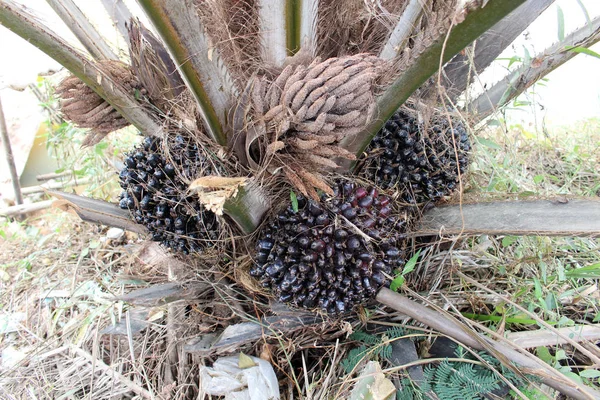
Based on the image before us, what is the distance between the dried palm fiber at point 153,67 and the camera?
3.65ft

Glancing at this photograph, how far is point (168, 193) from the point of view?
1130 millimetres

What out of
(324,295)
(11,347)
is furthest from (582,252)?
(11,347)

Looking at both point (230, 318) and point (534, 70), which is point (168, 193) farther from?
point (534, 70)

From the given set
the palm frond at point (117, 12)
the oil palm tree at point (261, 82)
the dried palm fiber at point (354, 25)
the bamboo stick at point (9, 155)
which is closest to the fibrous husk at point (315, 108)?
the oil palm tree at point (261, 82)

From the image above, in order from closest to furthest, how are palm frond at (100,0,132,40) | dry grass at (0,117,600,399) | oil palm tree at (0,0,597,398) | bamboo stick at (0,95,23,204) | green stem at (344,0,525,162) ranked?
green stem at (344,0,525,162) → oil palm tree at (0,0,597,398) → dry grass at (0,117,600,399) → palm frond at (100,0,132,40) → bamboo stick at (0,95,23,204)

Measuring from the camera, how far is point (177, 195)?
1.13 metres

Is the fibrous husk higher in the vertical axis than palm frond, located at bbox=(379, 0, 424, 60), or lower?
lower

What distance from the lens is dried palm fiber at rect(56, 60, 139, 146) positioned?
1.13m

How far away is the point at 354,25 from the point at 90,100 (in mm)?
791

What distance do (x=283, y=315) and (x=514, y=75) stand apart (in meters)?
1.06

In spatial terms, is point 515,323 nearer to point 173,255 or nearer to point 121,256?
point 173,255

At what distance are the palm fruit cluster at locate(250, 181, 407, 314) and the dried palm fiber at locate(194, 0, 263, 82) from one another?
0.42m

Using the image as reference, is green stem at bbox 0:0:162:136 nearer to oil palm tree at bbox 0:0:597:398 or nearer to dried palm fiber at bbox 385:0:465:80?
oil palm tree at bbox 0:0:597:398

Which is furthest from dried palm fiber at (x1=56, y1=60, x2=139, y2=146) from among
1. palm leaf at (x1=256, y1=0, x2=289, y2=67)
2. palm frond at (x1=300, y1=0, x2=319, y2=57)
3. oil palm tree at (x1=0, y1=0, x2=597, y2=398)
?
palm frond at (x1=300, y1=0, x2=319, y2=57)
